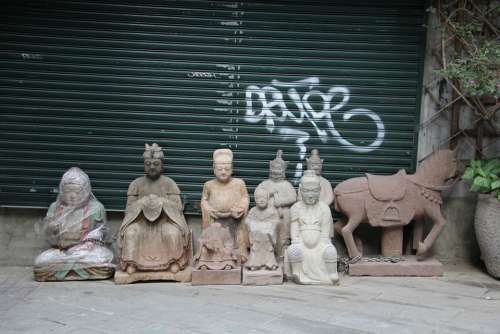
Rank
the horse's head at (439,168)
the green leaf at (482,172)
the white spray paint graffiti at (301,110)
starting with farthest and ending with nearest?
the white spray paint graffiti at (301,110), the horse's head at (439,168), the green leaf at (482,172)

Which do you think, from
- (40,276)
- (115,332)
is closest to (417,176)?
(115,332)

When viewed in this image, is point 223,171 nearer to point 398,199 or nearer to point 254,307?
point 254,307

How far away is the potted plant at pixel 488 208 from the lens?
7.36 meters

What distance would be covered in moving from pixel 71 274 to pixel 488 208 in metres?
5.04

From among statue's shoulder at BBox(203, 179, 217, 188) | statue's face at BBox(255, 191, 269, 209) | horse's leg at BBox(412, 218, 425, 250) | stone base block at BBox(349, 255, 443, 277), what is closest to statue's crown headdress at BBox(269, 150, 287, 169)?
statue's face at BBox(255, 191, 269, 209)

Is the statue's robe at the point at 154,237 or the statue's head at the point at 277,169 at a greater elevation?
the statue's head at the point at 277,169

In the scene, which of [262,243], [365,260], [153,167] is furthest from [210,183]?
[365,260]

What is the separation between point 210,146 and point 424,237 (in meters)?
3.04

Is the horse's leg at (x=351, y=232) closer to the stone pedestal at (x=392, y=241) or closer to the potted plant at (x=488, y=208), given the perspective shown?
the stone pedestal at (x=392, y=241)

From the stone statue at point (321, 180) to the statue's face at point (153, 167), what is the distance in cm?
175

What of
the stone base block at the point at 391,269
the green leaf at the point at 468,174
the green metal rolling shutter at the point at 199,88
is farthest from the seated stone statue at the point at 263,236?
the green leaf at the point at 468,174

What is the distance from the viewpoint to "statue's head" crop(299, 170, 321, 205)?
7.24 m

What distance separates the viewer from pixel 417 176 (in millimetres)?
7699

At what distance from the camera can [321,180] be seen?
773cm
